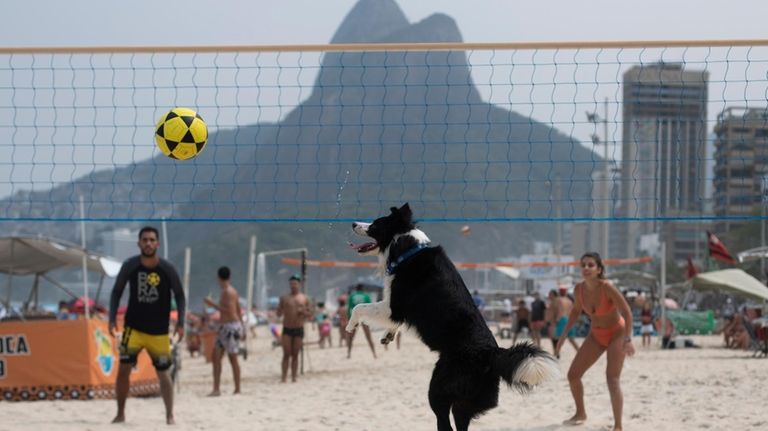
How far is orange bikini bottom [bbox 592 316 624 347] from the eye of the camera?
788 cm

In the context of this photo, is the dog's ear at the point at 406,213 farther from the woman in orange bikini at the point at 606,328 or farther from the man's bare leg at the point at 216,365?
the man's bare leg at the point at 216,365

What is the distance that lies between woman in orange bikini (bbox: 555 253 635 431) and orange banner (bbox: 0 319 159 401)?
5.84 metres

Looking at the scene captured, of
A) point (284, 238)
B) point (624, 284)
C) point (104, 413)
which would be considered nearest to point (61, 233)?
point (284, 238)

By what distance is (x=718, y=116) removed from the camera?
8461mm

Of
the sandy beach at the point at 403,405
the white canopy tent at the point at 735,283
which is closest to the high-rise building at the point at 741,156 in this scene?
the sandy beach at the point at 403,405

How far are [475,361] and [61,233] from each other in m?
179

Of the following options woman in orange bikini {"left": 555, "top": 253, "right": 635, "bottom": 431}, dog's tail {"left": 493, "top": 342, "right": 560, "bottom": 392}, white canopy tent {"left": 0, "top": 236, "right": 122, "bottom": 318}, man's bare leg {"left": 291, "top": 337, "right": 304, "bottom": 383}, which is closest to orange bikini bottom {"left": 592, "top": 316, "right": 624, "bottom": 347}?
woman in orange bikini {"left": 555, "top": 253, "right": 635, "bottom": 431}

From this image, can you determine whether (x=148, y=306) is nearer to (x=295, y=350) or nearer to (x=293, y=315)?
(x=293, y=315)

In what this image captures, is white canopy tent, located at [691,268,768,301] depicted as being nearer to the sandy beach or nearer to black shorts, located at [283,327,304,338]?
the sandy beach

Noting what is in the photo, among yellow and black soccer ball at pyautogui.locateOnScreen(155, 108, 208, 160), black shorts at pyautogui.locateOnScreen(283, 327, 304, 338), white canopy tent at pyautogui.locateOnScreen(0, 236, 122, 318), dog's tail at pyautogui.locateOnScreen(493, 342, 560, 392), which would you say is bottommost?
black shorts at pyautogui.locateOnScreen(283, 327, 304, 338)

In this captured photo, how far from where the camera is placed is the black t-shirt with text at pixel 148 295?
8.66 meters

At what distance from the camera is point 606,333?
791cm

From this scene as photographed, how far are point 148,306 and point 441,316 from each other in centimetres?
386

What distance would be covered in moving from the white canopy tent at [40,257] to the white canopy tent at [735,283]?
40.4 ft
